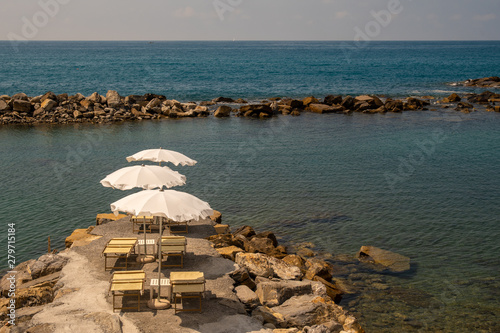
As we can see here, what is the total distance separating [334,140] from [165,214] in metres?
31.8

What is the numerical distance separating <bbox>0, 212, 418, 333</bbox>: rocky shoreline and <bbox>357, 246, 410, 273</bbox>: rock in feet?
0.13

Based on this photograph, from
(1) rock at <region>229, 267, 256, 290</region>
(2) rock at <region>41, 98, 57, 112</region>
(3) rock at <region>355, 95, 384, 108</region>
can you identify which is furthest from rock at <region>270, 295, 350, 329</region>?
(3) rock at <region>355, 95, 384, 108</region>

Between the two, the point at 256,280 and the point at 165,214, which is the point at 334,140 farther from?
the point at 165,214

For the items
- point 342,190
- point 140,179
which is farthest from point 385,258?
point 140,179

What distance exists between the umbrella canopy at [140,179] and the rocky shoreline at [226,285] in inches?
108

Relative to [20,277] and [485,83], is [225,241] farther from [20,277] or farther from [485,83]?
[485,83]

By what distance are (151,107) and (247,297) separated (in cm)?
4338

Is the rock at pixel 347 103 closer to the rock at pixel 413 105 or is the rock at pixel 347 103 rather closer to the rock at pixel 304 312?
the rock at pixel 413 105

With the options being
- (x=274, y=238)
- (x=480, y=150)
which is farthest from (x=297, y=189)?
(x=480, y=150)

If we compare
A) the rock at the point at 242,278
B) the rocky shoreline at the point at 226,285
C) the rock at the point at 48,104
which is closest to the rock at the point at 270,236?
the rocky shoreline at the point at 226,285

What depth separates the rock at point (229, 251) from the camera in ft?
57.3

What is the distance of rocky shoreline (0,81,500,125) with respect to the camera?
50812mm

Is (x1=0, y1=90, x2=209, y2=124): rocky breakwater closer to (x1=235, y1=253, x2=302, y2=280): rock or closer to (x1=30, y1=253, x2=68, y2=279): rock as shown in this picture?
(x1=30, y1=253, x2=68, y2=279): rock

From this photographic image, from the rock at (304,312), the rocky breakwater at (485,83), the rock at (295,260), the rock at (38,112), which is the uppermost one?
the rocky breakwater at (485,83)
